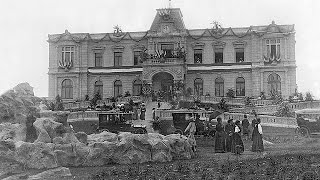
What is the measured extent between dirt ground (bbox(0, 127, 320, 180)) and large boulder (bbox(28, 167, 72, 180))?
1.13 feet

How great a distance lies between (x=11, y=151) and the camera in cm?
1872

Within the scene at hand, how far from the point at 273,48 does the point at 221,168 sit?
40.7 meters

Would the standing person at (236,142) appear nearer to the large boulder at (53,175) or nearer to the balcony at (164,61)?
the large boulder at (53,175)

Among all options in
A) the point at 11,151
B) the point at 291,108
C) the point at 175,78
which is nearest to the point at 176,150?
Answer: the point at 11,151

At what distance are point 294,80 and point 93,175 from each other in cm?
4303

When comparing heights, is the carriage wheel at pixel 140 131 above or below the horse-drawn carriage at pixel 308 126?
below

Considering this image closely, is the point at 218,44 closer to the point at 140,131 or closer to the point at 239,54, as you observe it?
the point at 239,54

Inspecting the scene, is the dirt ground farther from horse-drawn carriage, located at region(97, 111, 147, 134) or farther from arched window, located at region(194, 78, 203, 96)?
arched window, located at region(194, 78, 203, 96)

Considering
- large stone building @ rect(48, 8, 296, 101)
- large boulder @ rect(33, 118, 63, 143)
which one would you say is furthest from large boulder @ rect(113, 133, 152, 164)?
large stone building @ rect(48, 8, 296, 101)

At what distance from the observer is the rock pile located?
18.9 m

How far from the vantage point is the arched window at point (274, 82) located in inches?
2243

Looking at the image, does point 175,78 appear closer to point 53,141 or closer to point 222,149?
point 222,149

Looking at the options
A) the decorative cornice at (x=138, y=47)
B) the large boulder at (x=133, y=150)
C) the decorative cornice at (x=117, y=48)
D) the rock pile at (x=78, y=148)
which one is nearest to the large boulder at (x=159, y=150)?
the rock pile at (x=78, y=148)

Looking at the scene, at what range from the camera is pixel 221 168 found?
18938 millimetres
